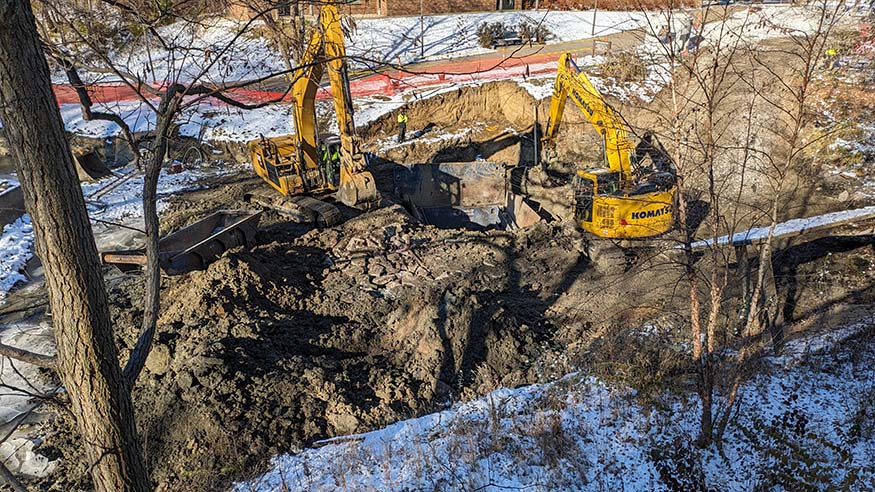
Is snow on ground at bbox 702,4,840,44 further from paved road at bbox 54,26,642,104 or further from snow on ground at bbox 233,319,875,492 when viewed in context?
snow on ground at bbox 233,319,875,492

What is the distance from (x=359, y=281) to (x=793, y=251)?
29.0ft

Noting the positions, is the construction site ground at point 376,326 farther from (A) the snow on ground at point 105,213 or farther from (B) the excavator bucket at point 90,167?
(B) the excavator bucket at point 90,167

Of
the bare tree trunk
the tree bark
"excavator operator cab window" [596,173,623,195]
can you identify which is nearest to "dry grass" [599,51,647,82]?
"excavator operator cab window" [596,173,623,195]

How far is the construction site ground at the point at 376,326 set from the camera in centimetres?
754

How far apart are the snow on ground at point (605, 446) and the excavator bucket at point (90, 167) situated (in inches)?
574

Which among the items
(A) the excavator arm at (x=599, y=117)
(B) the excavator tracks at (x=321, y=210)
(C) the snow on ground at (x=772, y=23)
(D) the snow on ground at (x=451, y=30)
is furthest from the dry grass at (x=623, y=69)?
(B) the excavator tracks at (x=321, y=210)

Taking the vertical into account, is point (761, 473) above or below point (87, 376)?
below

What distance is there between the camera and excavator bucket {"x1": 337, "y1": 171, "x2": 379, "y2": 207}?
13617 millimetres

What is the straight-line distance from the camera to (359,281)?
36.1ft

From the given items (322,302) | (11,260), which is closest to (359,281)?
(322,302)

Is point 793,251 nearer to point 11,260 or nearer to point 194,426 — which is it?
point 194,426

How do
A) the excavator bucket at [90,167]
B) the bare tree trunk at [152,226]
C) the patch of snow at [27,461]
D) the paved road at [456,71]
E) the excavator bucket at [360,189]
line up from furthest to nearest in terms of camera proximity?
the paved road at [456,71] → the excavator bucket at [90,167] → the excavator bucket at [360,189] → the patch of snow at [27,461] → the bare tree trunk at [152,226]

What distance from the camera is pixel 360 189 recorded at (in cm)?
1363

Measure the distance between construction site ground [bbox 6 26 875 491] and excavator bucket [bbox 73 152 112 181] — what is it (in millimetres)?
5517
